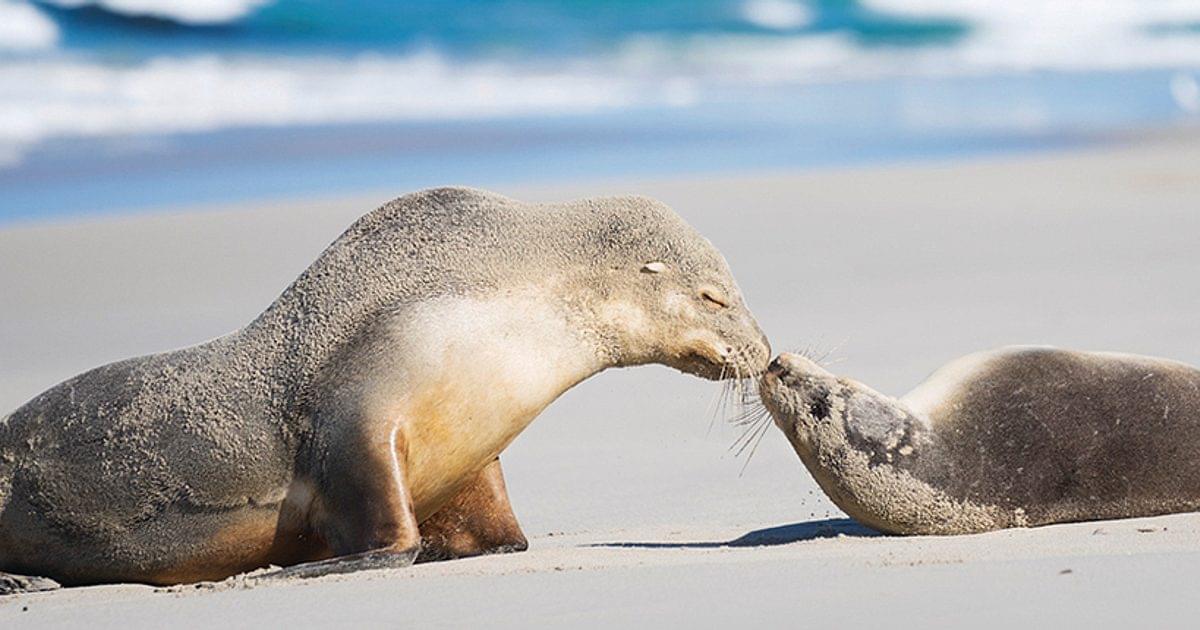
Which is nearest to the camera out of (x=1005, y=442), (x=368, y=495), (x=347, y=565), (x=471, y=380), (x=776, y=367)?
(x=347, y=565)

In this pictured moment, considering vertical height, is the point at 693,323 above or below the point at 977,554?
above

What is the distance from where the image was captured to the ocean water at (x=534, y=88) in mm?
18328

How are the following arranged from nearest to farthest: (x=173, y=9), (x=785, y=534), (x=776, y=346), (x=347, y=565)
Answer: (x=347, y=565) → (x=785, y=534) → (x=776, y=346) → (x=173, y=9)

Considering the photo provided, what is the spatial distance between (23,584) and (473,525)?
140 cm

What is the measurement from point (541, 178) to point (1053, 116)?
27.8ft

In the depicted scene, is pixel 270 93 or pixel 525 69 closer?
pixel 270 93

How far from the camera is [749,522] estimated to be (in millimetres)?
6754

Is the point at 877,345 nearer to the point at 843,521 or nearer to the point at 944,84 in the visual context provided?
the point at 843,521

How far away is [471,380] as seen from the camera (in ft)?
18.5

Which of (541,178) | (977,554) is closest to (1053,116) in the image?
(541,178)

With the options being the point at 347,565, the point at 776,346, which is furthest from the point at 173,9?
the point at 347,565

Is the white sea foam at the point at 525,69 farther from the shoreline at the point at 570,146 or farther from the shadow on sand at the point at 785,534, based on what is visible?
the shadow on sand at the point at 785,534

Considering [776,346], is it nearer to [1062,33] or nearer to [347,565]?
[347,565]

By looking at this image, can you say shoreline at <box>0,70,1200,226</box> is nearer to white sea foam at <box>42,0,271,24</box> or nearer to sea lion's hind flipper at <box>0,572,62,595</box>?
sea lion's hind flipper at <box>0,572,62,595</box>
